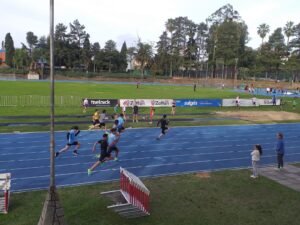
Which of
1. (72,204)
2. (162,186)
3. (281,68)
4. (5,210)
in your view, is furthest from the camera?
(281,68)

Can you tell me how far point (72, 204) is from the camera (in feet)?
33.6

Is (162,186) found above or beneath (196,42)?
beneath

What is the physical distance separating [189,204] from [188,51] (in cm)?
9809

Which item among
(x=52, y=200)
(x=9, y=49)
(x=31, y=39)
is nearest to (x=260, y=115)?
(x=52, y=200)

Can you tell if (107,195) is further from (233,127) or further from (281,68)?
(281,68)

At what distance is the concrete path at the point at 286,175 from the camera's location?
13.0 m

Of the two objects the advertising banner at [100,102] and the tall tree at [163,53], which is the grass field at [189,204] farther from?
the tall tree at [163,53]

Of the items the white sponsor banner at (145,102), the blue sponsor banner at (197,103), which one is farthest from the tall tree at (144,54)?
the white sponsor banner at (145,102)

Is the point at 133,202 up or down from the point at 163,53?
down

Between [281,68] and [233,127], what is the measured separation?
69650mm

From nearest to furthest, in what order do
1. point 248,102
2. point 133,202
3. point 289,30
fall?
point 133,202
point 248,102
point 289,30

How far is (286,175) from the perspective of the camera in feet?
46.4

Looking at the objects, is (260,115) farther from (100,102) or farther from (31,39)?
(31,39)

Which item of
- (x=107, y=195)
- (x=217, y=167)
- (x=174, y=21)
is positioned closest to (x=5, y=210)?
(x=107, y=195)
